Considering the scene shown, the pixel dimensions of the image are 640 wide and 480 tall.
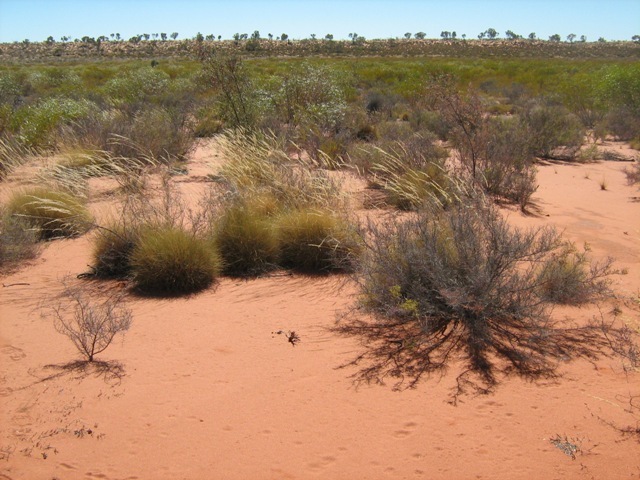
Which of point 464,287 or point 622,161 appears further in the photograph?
point 622,161

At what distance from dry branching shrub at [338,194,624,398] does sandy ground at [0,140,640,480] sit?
20 centimetres

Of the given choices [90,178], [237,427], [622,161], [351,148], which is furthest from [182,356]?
[622,161]

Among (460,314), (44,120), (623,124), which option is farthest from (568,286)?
(623,124)

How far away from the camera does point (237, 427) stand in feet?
13.6

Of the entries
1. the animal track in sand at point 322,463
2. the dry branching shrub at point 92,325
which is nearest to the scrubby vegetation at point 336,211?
the dry branching shrub at point 92,325

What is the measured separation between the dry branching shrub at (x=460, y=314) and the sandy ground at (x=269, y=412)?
199mm

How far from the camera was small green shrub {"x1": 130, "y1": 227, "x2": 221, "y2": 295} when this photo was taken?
6723mm

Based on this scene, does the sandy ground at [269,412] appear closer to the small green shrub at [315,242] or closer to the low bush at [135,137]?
the small green shrub at [315,242]

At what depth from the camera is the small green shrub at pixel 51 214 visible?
8578mm

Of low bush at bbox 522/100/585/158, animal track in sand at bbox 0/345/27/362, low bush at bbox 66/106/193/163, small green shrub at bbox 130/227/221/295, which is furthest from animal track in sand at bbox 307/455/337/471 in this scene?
low bush at bbox 522/100/585/158

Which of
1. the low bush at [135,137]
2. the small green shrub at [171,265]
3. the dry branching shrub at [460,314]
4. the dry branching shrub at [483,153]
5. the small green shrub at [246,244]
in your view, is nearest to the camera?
the dry branching shrub at [460,314]

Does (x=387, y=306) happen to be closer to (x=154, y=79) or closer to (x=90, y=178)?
(x=90, y=178)

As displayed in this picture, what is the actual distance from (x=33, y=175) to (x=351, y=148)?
6.64 metres

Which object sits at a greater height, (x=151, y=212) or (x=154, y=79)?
(x=154, y=79)
